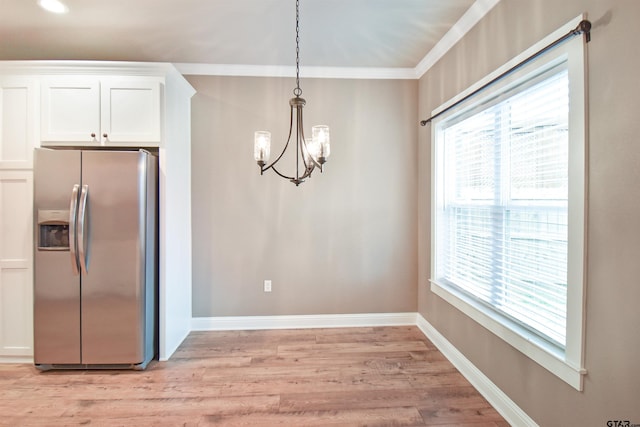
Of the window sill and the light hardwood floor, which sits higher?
the window sill

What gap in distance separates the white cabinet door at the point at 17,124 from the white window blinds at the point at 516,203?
140 inches

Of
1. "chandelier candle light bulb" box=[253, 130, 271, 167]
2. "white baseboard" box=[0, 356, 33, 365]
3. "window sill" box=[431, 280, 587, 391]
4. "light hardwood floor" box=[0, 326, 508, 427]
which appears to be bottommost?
"light hardwood floor" box=[0, 326, 508, 427]

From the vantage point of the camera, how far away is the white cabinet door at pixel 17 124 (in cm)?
261

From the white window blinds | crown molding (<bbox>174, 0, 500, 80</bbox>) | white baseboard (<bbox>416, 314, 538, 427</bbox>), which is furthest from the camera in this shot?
crown molding (<bbox>174, 0, 500, 80</bbox>)

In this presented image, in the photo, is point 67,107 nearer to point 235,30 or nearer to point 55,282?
point 55,282

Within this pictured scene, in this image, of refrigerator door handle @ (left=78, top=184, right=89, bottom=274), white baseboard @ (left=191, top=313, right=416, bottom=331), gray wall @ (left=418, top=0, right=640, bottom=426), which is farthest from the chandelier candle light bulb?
white baseboard @ (left=191, top=313, right=416, bottom=331)

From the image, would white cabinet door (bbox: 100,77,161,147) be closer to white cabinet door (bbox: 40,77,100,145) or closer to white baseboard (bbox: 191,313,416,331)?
white cabinet door (bbox: 40,77,100,145)

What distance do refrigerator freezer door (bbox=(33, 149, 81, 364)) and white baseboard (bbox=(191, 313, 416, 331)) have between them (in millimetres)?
1082

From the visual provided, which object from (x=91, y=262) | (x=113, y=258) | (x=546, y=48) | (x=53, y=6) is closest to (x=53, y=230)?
(x=91, y=262)

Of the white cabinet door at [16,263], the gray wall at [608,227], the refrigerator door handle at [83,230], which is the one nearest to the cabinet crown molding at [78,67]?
the white cabinet door at [16,263]

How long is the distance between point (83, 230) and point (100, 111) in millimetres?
1000

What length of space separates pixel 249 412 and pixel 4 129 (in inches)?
117

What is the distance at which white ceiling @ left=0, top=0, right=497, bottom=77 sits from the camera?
2264 mm

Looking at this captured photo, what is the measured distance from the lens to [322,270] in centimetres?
342
